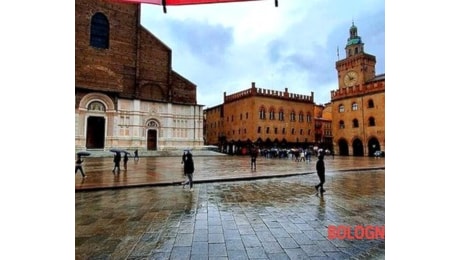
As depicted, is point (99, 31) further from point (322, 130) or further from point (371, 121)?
point (322, 130)

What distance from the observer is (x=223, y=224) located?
13.4 ft

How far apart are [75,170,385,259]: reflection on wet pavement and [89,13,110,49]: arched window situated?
947 inches

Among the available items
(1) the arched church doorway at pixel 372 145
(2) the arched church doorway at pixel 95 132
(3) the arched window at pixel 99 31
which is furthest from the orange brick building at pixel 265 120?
(3) the arched window at pixel 99 31

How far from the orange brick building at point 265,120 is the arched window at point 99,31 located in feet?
55.6

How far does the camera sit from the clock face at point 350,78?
41.4 metres

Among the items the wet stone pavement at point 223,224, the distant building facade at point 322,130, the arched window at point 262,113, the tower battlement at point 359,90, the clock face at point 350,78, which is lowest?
the wet stone pavement at point 223,224

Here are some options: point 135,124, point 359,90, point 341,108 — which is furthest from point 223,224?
point 341,108

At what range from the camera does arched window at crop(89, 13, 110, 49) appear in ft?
87.1

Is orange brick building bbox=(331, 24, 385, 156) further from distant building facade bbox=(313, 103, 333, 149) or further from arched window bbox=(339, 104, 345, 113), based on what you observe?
distant building facade bbox=(313, 103, 333, 149)

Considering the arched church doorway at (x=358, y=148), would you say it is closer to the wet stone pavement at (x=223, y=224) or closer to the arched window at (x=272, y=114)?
the arched window at (x=272, y=114)
